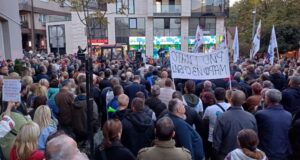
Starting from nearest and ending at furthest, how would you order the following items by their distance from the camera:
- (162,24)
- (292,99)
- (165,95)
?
(292,99) → (165,95) → (162,24)

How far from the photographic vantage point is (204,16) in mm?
41969

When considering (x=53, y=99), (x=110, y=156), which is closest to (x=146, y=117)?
(x=110, y=156)

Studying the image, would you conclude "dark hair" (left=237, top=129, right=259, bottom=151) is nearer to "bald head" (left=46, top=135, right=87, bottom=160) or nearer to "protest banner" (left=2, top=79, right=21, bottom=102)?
"bald head" (left=46, top=135, right=87, bottom=160)

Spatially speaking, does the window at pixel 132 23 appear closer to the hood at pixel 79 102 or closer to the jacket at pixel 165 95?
the jacket at pixel 165 95

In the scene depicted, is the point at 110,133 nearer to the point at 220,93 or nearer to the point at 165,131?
the point at 165,131

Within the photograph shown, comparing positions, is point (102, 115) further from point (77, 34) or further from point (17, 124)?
point (77, 34)

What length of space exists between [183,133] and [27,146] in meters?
2.06

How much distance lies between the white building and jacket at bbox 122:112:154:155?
36.8m

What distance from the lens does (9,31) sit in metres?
19.4

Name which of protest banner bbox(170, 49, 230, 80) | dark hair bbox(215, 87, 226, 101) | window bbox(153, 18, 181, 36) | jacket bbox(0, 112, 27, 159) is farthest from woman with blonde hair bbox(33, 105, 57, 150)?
window bbox(153, 18, 181, 36)

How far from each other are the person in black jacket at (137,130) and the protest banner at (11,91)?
1.60 m

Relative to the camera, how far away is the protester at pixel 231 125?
4.81m

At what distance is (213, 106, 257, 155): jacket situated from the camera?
15.8 feet

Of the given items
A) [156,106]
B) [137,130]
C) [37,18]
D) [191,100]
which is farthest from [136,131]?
[37,18]
